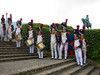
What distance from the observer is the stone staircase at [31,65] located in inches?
571

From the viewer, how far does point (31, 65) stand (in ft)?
54.4

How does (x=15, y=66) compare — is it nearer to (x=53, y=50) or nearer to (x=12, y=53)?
(x=12, y=53)

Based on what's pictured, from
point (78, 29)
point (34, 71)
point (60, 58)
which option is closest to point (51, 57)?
point (60, 58)

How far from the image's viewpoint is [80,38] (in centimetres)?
2077

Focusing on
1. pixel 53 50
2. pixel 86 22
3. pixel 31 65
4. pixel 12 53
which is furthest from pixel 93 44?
pixel 31 65

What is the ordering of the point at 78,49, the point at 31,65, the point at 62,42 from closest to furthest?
the point at 31,65 → the point at 78,49 → the point at 62,42

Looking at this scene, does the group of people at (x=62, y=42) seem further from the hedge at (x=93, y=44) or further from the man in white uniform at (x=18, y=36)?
the hedge at (x=93, y=44)

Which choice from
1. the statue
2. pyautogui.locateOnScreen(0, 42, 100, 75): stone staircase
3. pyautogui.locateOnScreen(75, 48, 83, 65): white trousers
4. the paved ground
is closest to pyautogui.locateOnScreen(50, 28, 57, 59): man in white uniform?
pyautogui.locateOnScreen(0, 42, 100, 75): stone staircase

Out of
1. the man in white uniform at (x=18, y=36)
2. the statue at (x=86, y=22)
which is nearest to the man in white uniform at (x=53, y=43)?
→ the man in white uniform at (x=18, y=36)

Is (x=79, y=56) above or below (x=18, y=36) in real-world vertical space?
below

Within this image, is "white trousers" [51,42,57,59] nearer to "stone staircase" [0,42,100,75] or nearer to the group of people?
the group of people

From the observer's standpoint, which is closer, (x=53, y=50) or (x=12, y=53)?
(x=12, y=53)

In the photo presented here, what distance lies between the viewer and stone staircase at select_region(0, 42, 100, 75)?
14500 mm

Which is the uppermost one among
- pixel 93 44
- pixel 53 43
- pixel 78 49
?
pixel 53 43
